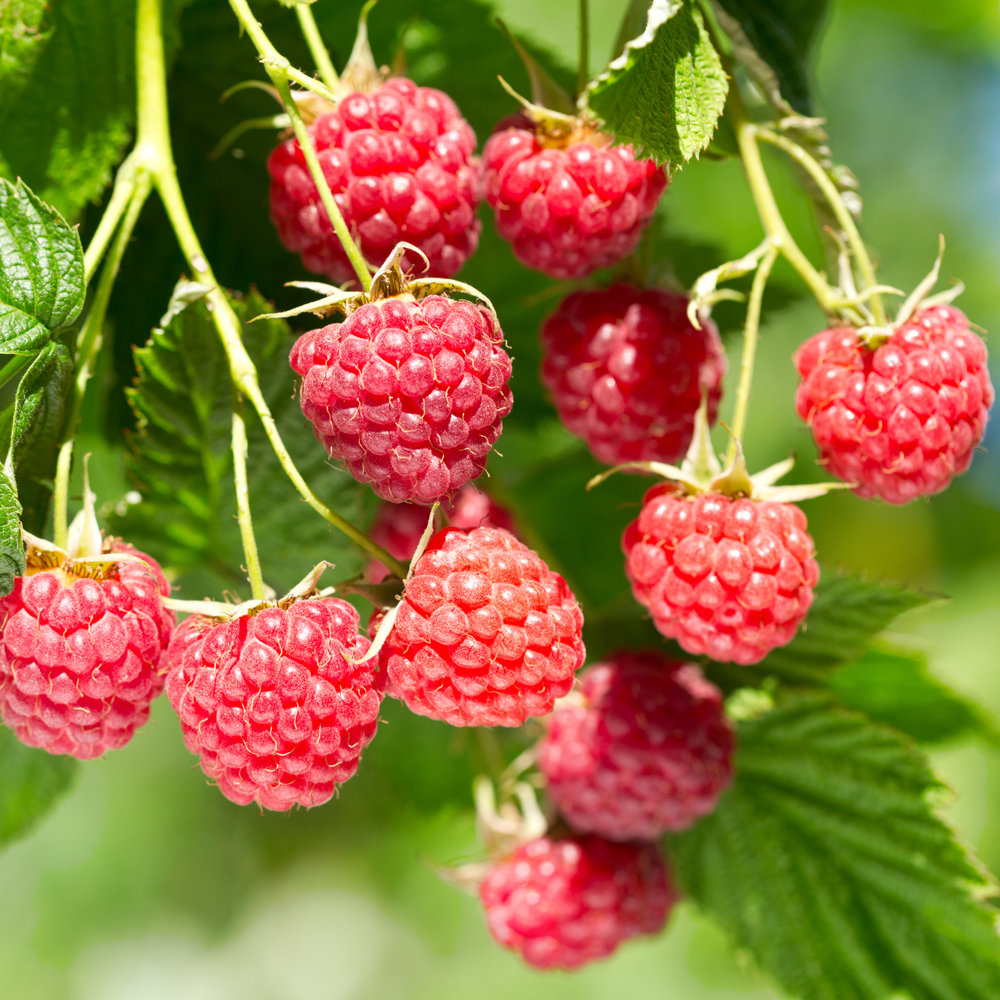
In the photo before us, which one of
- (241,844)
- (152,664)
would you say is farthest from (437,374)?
(241,844)

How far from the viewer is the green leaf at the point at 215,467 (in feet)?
2.38

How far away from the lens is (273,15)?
84 centimetres

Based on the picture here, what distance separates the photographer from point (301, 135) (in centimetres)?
58

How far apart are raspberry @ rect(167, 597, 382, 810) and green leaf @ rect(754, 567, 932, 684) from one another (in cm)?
49

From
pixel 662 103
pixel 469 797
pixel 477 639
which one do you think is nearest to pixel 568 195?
pixel 662 103

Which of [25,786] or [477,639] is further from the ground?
[477,639]

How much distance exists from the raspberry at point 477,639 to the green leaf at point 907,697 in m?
0.55

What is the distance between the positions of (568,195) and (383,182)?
135mm

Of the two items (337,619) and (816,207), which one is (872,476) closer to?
(816,207)

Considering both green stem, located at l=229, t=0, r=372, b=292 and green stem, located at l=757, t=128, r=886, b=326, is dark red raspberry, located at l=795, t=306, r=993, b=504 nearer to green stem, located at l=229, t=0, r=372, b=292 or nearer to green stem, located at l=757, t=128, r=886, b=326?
green stem, located at l=757, t=128, r=886, b=326

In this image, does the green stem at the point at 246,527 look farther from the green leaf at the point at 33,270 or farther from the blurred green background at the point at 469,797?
the blurred green background at the point at 469,797

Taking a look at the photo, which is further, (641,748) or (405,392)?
(641,748)

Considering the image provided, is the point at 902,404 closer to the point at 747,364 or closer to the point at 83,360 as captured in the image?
the point at 747,364

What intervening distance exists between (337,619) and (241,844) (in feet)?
7.08
